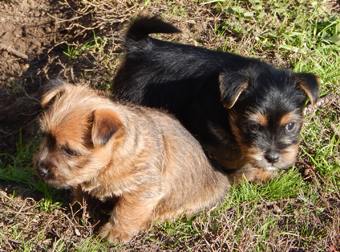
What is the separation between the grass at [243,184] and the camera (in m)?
4.25

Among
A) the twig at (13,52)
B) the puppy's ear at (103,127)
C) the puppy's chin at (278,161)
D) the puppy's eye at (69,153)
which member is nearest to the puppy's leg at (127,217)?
the puppy's eye at (69,153)

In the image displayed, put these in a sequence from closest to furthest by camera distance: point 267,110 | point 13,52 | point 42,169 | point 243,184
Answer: point 42,169
point 267,110
point 243,184
point 13,52

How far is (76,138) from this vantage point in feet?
11.4

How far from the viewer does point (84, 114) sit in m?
3.52

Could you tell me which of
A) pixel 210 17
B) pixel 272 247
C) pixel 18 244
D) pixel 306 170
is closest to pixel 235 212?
pixel 272 247

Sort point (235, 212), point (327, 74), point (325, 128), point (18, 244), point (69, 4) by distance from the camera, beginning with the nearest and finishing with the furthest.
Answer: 1. point (18, 244)
2. point (235, 212)
3. point (325, 128)
4. point (327, 74)
5. point (69, 4)

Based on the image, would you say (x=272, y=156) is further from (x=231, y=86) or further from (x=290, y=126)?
(x=231, y=86)

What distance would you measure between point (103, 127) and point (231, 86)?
1.59 metres

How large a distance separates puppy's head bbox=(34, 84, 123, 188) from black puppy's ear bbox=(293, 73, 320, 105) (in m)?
2.06

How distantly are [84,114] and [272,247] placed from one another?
7.61 feet

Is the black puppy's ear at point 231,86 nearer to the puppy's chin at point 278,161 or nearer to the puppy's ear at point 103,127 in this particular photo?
the puppy's chin at point 278,161

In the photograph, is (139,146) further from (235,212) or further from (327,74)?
(327,74)

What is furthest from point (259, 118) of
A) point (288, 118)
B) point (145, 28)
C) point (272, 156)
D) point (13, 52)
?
point (13, 52)

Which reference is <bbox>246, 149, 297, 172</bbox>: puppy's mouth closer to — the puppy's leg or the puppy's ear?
the puppy's leg
